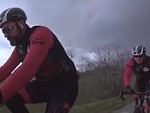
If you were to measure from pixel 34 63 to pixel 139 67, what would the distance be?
5842mm

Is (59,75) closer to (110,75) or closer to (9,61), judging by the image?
(9,61)

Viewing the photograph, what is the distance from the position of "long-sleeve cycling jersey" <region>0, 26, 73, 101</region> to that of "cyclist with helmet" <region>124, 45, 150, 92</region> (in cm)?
488

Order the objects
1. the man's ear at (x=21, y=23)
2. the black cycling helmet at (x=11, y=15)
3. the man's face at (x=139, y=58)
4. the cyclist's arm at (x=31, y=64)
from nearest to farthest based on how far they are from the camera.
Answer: the cyclist's arm at (x=31, y=64), the black cycling helmet at (x=11, y=15), the man's ear at (x=21, y=23), the man's face at (x=139, y=58)

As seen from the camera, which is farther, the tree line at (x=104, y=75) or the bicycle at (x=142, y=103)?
the tree line at (x=104, y=75)

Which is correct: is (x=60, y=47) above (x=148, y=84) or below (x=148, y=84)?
above

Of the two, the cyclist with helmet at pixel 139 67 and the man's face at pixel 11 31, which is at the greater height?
the man's face at pixel 11 31

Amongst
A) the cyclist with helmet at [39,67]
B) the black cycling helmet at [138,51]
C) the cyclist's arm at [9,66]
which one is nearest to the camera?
the cyclist with helmet at [39,67]

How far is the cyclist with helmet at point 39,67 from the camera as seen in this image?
14.9 feet

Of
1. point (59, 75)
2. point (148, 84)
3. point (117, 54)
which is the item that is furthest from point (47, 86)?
point (117, 54)

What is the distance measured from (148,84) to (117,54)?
1880 inches

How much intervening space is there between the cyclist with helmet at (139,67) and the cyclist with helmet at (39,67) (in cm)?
487

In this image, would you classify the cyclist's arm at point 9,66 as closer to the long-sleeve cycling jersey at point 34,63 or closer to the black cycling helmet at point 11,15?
the long-sleeve cycling jersey at point 34,63

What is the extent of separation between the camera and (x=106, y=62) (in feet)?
182

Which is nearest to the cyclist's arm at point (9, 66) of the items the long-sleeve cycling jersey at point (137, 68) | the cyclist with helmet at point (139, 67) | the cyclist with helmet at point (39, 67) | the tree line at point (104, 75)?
the cyclist with helmet at point (39, 67)
